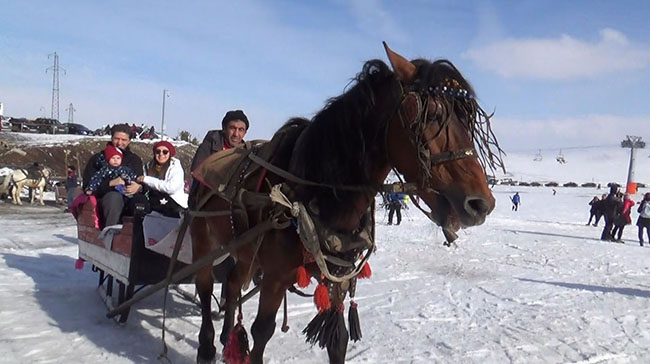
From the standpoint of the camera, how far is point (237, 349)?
323cm

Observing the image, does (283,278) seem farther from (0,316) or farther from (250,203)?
(0,316)

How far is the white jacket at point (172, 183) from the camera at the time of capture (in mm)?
4836

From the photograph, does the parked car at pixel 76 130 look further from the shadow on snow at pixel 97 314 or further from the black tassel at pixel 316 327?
the black tassel at pixel 316 327

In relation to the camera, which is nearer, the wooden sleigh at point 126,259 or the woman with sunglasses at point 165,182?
the wooden sleigh at point 126,259

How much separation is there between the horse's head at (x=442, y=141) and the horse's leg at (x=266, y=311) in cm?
113

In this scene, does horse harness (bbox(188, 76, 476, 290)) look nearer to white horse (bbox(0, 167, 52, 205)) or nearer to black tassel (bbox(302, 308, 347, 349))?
black tassel (bbox(302, 308, 347, 349))

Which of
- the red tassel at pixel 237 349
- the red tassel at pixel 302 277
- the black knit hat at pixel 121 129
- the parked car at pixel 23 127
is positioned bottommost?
the red tassel at pixel 237 349

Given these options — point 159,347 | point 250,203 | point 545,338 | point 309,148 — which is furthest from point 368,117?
point 545,338

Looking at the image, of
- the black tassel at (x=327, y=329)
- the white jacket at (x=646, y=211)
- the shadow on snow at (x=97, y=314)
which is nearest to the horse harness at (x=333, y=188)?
the black tassel at (x=327, y=329)

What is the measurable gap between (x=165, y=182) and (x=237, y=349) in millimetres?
2293

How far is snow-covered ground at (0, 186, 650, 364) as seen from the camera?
4008 mm

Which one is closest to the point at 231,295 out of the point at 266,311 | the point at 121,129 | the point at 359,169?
the point at 266,311

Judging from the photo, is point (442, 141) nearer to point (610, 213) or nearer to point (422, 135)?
point (422, 135)

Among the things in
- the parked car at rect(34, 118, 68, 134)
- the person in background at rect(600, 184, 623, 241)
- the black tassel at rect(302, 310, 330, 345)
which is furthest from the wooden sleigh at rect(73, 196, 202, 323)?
the parked car at rect(34, 118, 68, 134)
